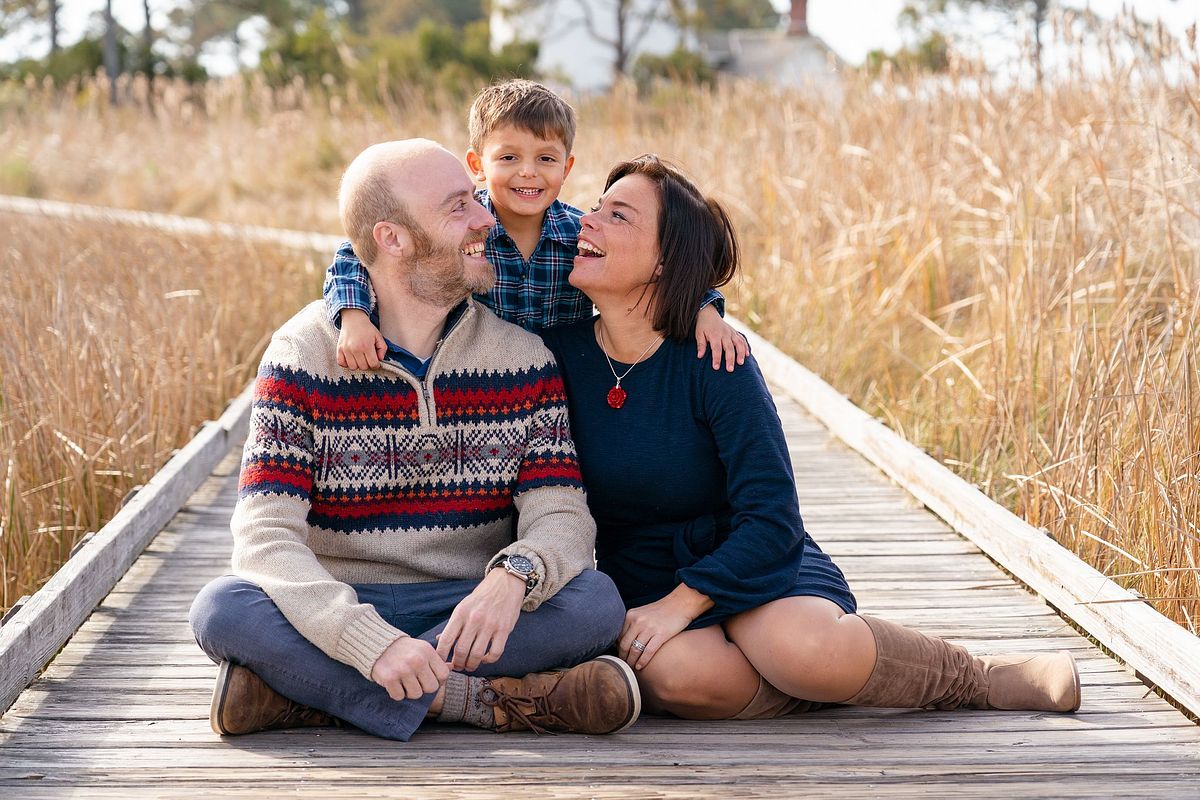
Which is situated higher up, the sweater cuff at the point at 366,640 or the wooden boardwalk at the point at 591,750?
the sweater cuff at the point at 366,640

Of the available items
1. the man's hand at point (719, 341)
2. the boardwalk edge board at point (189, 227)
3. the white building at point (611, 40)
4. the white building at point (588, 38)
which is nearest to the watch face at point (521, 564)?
the man's hand at point (719, 341)

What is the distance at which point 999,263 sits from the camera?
5629 mm

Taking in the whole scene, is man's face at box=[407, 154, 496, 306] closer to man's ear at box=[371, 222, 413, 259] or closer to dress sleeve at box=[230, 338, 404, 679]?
man's ear at box=[371, 222, 413, 259]

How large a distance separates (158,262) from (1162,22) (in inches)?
186

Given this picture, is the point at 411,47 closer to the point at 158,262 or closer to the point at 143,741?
the point at 158,262

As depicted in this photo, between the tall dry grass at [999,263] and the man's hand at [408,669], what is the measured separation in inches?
59.7

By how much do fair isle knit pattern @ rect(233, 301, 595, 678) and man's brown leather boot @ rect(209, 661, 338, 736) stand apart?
0.53ft

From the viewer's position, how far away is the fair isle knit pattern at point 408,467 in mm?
2500

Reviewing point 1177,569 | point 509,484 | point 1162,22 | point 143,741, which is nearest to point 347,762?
point 143,741

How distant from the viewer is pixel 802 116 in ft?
26.5

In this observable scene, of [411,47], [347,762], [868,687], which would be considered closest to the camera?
[347,762]

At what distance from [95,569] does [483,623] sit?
1.26 meters

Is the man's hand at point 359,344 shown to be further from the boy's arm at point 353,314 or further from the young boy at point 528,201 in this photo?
the young boy at point 528,201

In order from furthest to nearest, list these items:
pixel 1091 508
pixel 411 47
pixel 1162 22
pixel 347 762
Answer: pixel 411 47
pixel 1162 22
pixel 1091 508
pixel 347 762
